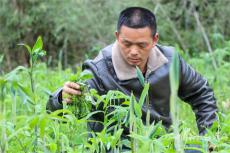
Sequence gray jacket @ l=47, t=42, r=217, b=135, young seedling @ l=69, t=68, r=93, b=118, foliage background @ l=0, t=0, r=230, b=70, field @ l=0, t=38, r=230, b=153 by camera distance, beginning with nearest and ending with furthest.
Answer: field @ l=0, t=38, r=230, b=153, young seedling @ l=69, t=68, r=93, b=118, gray jacket @ l=47, t=42, r=217, b=135, foliage background @ l=0, t=0, r=230, b=70

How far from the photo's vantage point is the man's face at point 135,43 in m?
3.16

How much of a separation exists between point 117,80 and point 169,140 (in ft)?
4.29

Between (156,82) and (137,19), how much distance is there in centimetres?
37

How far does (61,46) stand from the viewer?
10281mm

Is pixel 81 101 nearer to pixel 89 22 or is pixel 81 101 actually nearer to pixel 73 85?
pixel 73 85

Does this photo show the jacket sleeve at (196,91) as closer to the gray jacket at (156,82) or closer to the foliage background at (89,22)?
the gray jacket at (156,82)

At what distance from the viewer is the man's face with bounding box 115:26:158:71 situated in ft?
10.4

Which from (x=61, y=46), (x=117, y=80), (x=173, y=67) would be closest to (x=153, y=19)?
(x=117, y=80)

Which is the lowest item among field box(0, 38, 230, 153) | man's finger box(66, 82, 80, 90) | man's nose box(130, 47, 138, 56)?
field box(0, 38, 230, 153)

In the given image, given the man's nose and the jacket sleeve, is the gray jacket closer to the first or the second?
the jacket sleeve

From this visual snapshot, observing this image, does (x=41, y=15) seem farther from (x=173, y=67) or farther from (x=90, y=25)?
(x=173, y=67)

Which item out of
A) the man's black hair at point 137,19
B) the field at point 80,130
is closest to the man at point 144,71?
the man's black hair at point 137,19

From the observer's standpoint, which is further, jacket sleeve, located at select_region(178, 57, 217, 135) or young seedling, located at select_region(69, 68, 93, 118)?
jacket sleeve, located at select_region(178, 57, 217, 135)

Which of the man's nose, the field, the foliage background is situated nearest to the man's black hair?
the man's nose
